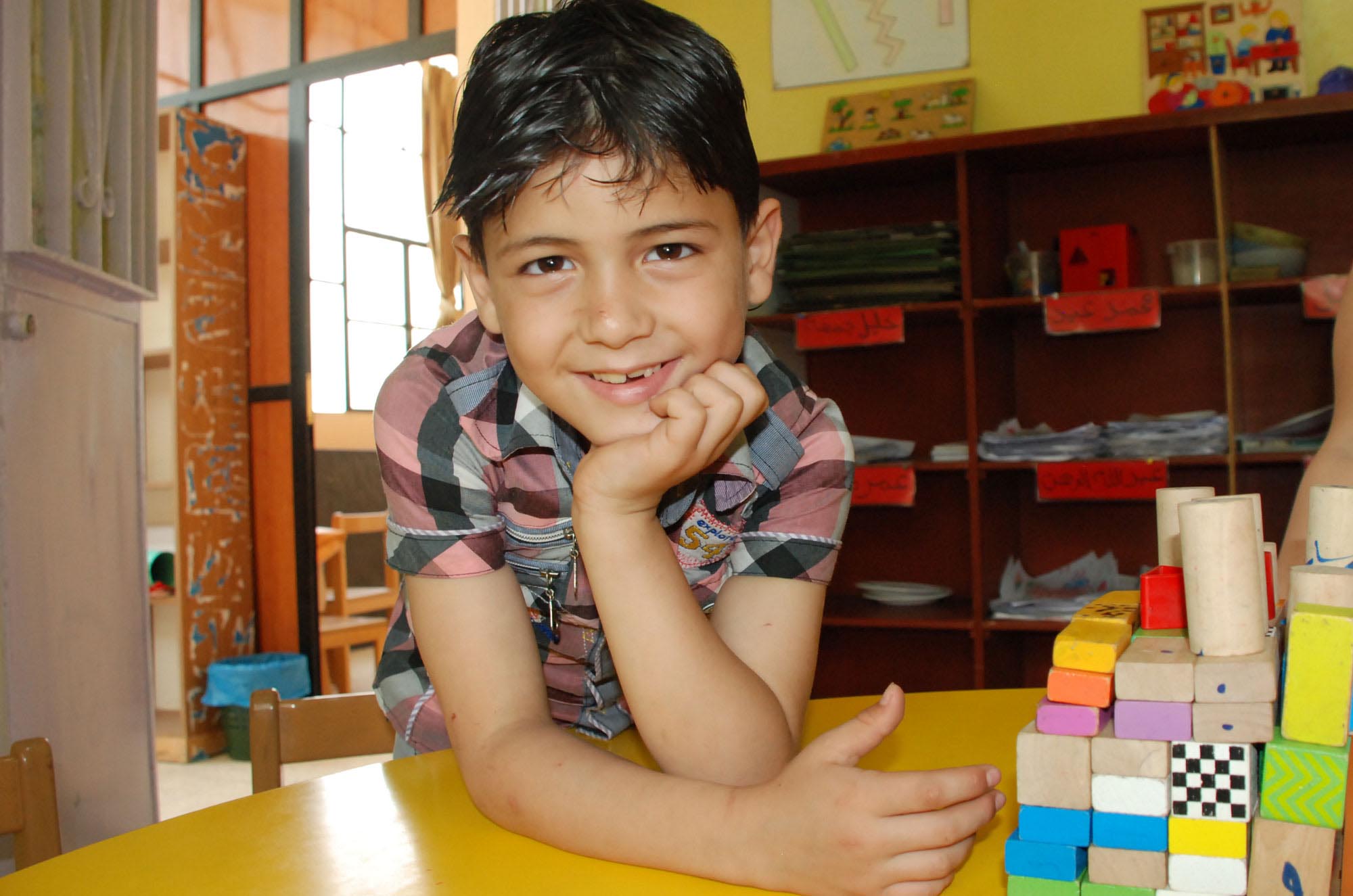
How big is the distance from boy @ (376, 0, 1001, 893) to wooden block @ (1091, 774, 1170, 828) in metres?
0.10

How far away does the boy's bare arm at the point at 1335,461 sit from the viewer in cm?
93

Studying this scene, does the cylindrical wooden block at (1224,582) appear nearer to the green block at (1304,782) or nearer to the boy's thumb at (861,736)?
the green block at (1304,782)

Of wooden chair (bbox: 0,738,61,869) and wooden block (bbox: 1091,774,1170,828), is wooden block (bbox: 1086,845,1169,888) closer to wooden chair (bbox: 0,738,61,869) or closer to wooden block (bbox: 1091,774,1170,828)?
wooden block (bbox: 1091,774,1170,828)

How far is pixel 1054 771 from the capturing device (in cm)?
54

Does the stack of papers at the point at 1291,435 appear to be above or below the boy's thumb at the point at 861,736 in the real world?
above

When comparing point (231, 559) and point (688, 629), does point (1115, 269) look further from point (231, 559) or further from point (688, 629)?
point (231, 559)

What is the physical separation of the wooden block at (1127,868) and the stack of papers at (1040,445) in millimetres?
2064

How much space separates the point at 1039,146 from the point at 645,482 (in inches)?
83.0

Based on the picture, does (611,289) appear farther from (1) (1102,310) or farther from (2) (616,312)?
(1) (1102,310)

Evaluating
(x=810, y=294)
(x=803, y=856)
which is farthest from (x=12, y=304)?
(x=810, y=294)

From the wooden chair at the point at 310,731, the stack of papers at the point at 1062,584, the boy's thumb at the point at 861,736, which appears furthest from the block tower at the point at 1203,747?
the stack of papers at the point at 1062,584

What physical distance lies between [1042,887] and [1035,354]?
247 cm

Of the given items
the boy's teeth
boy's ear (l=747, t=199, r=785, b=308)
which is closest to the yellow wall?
boy's ear (l=747, t=199, r=785, b=308)

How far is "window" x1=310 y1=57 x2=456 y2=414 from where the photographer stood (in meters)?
4.62
